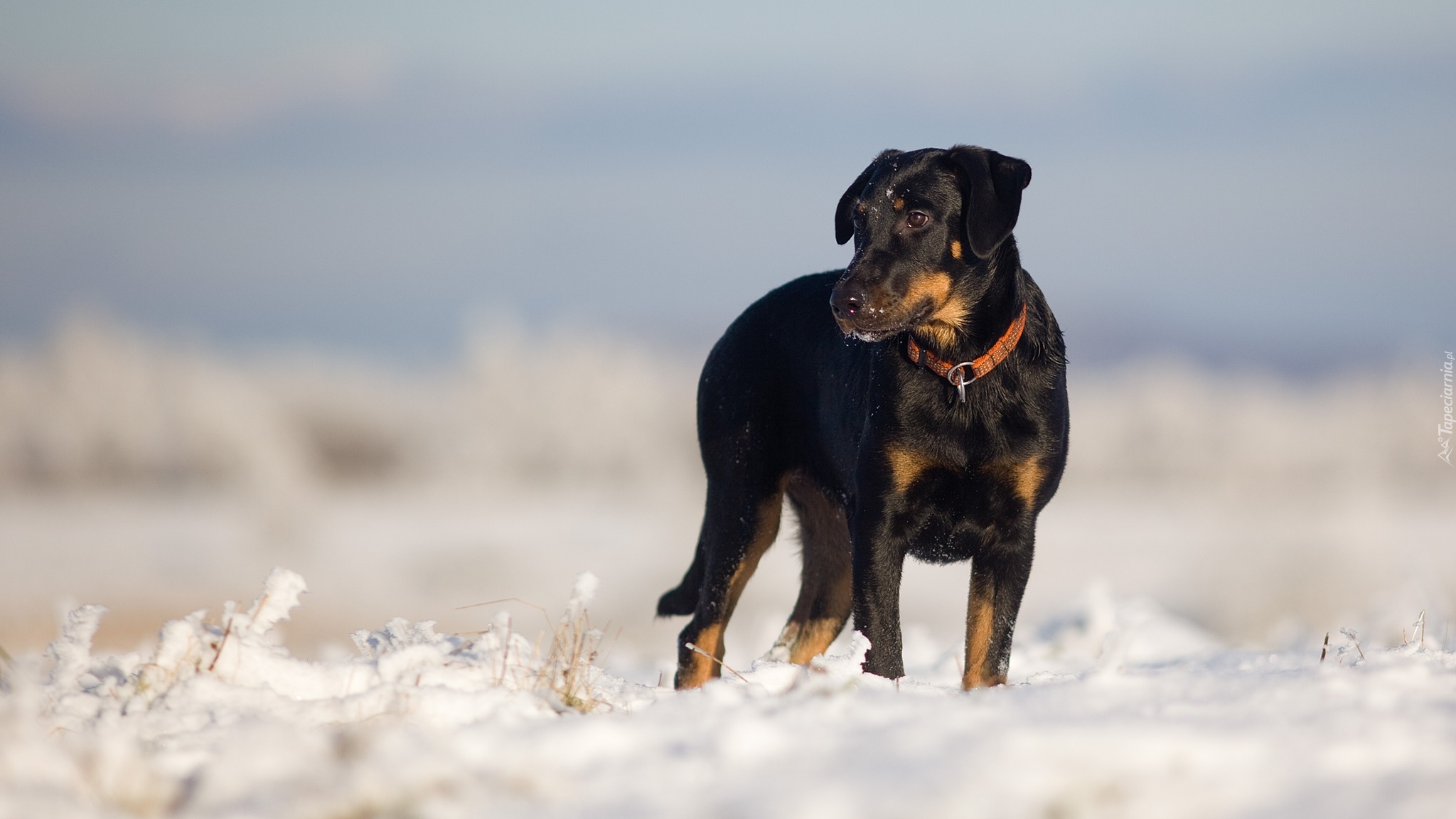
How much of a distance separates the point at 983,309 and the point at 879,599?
1.16m

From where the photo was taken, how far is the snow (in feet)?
7.47

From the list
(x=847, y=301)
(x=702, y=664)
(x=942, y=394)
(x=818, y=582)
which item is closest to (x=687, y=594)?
(x=702, y=664)

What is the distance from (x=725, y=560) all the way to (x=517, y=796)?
9.50ft

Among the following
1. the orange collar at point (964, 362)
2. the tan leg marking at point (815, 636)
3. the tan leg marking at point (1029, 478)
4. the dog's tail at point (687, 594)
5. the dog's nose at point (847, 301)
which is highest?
the dog's nose at point (847, 301)

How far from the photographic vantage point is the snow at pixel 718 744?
2277mm

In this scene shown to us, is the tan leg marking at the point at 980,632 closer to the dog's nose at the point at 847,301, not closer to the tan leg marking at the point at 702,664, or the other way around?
the dog's nose at the point at 847,301

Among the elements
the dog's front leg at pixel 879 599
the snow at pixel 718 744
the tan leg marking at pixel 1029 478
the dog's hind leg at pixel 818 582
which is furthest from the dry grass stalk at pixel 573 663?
the tan leg marking at pixel 1029 478

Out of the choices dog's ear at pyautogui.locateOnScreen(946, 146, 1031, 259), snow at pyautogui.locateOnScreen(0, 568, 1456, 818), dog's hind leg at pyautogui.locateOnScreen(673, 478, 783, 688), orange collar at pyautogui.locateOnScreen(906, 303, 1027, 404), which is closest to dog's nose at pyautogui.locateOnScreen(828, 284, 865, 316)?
orange collar at pyautogui.locateOnScreen(906, 303, 1027, 404)

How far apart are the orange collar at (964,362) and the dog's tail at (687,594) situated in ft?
5.48

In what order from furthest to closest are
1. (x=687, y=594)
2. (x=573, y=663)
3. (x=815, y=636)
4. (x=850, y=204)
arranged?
(x=687, y=594) → (x=815, y=636) → (x=850, y=204) → (x=573, y=663)

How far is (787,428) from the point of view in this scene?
5.21 m

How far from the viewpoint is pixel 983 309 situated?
448 cm

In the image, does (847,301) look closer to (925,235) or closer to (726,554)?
(925,235)

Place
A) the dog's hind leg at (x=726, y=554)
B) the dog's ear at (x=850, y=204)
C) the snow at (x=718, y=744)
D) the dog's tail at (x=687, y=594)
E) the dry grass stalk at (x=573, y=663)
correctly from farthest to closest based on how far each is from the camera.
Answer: the dog's tail at (x=687, y=594), the dog's hind leg at (x=726, y=554), the dog's ear at (x=850, y=204), the dry grass stalk at (x=573, y=663), the snow at (x=718, y=744)
